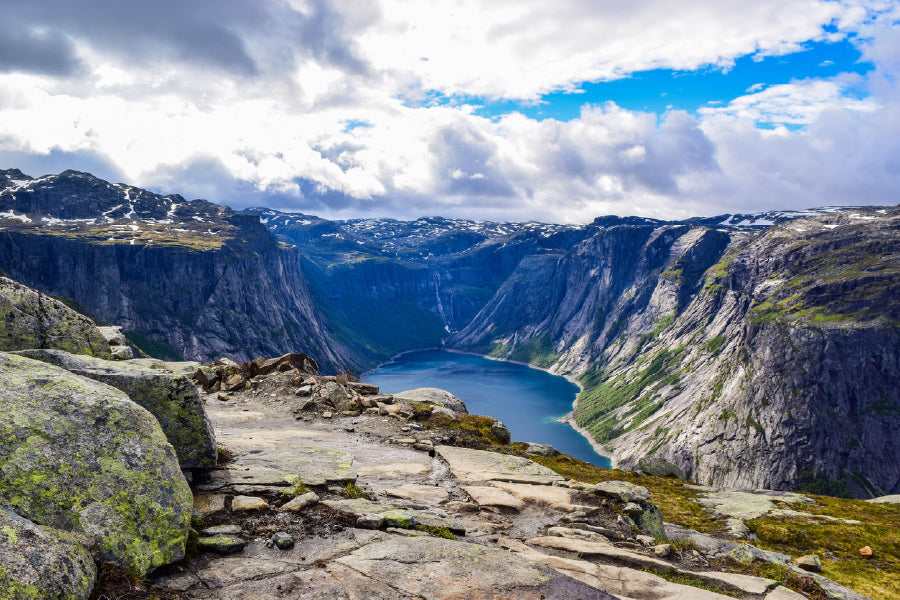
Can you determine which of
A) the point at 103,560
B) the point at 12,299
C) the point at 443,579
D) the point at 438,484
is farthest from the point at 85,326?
the point at 443,579

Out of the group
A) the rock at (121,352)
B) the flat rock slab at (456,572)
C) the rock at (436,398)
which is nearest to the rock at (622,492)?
the flat rock slab at (456,572)

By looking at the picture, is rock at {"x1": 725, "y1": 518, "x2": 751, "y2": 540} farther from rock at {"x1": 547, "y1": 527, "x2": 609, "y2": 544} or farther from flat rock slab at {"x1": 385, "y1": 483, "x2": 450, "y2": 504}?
flat rock slab at {"x1": 385, "y1": 483, "x2": 450, "y2": 504}

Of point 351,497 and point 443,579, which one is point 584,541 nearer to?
point 443,579

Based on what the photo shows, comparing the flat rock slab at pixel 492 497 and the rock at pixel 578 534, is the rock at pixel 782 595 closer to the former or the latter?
the rock at pixel 578 534

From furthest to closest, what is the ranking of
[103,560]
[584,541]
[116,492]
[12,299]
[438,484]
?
[438,484], [12,299], [584,541], [116,492], [103,560]

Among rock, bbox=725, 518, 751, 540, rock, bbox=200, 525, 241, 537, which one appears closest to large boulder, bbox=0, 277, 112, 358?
rock, bbox=200, 525, 241, 537

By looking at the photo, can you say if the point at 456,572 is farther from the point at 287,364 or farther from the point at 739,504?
A: the point at 739,504

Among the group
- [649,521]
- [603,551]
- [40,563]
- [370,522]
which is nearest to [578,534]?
[603,551]
